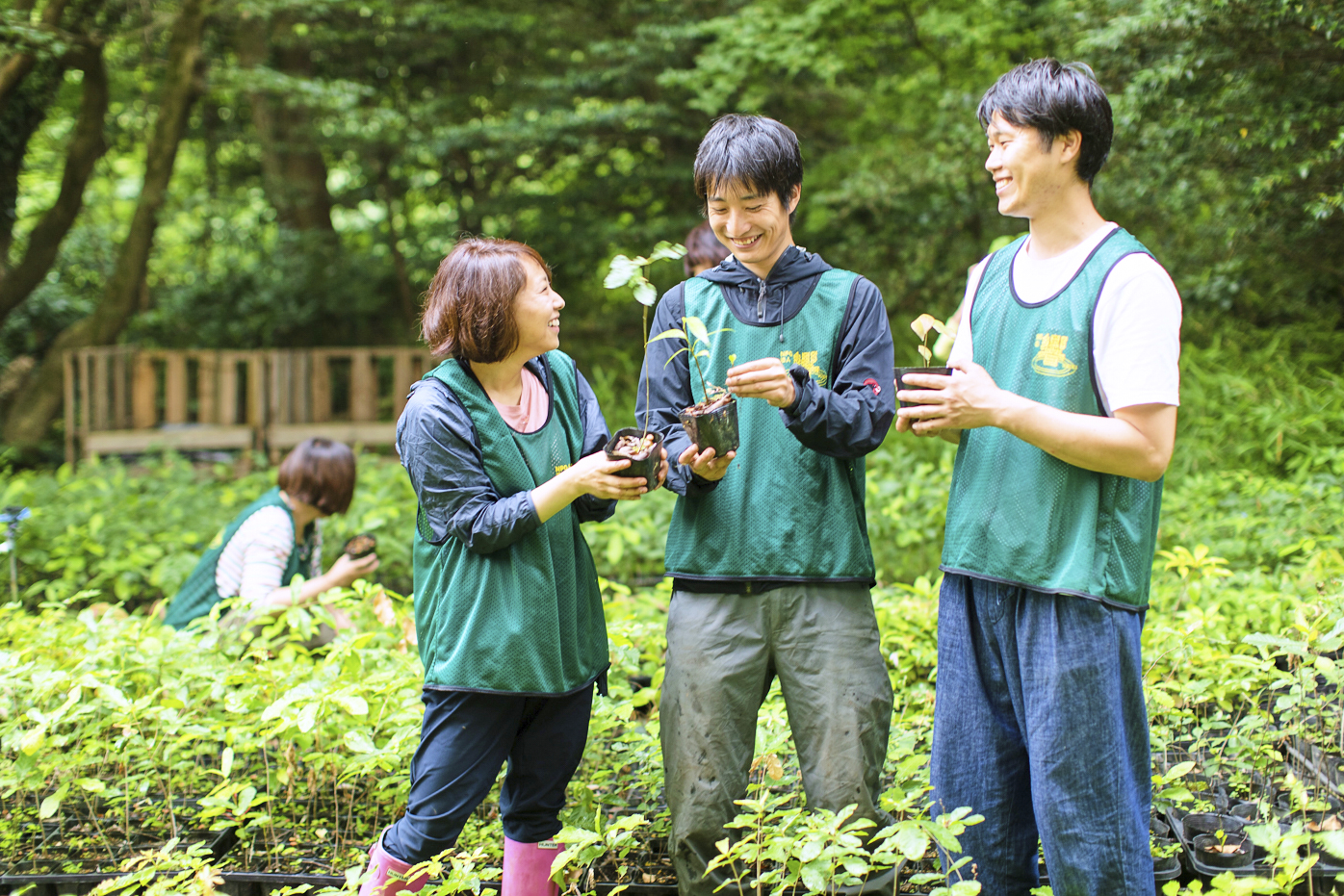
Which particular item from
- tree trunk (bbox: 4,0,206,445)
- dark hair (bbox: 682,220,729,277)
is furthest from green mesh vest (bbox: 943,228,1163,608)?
tree trunk (bbox: 4,0,206,445)

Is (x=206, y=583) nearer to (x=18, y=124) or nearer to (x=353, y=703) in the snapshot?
(x=353, y=703)

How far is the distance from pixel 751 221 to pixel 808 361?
31 centimetres

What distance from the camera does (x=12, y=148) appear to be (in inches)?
364

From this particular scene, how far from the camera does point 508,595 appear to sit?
207cm

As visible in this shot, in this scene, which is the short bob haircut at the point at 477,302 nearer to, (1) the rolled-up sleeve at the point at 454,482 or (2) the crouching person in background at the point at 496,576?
(2) the crouching person in background at the point at 496,576

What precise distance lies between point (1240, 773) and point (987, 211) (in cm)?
619

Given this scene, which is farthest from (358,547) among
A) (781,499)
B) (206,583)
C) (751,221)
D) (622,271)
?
(751,221)

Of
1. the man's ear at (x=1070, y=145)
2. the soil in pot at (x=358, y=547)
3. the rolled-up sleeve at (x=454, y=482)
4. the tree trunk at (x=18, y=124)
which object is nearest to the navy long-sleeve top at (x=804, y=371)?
the rolled-up sleeve at (x=454, y=482)

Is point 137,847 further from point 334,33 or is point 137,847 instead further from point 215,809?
point 334,33

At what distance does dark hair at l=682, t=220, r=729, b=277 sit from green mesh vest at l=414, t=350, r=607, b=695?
52.3 inches

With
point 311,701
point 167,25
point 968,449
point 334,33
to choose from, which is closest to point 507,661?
point 311,701

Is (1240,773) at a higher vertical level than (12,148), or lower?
lower

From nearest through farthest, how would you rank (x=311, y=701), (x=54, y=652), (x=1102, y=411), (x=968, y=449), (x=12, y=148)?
(x=1102, y=411) < (x=968, y=449) < (x=311, y=701) < (x=54, y=652) < (x=12, y=148)

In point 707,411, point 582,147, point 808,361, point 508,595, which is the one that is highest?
point 582,147
